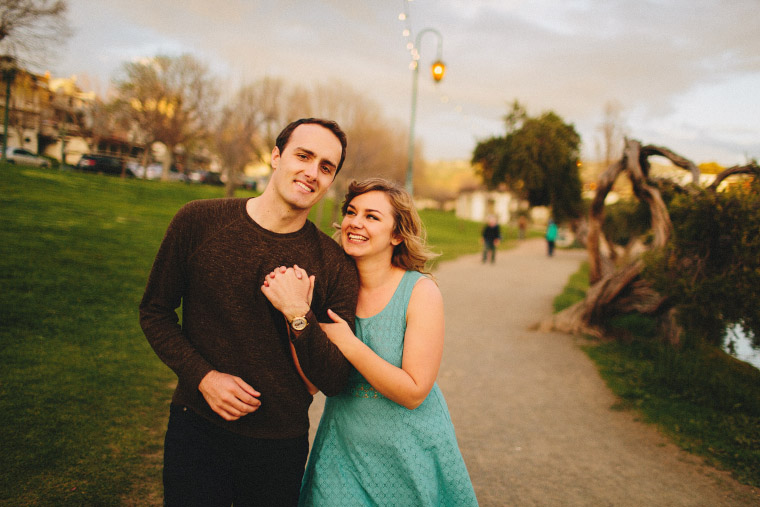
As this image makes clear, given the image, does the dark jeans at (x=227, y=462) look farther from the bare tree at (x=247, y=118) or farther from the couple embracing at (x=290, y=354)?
the bare tree at (x=247, y=118)

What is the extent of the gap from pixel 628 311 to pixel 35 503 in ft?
25.0

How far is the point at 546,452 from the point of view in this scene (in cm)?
416

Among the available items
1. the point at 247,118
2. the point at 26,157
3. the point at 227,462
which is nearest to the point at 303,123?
the point at 227,462

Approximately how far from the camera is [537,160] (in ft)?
55.8

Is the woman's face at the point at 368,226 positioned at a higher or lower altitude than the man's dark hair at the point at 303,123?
lower

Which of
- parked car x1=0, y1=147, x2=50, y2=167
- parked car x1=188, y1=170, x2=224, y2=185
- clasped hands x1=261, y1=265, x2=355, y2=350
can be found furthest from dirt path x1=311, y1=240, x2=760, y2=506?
parked car x1=188, y1=170, x2=224, y2=185

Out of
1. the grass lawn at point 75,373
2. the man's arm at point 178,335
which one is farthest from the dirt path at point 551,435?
the man's arm at point 178,335

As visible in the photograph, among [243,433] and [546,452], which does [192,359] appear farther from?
[546,452]

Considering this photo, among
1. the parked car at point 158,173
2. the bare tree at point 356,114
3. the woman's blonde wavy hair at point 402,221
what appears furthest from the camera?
the parked car at point 158,173

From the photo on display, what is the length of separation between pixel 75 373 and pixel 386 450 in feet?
12.6

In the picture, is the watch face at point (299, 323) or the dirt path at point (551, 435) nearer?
the watch face at point (299, 323)

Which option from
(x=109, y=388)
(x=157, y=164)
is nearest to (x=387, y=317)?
(x=109, y=388)

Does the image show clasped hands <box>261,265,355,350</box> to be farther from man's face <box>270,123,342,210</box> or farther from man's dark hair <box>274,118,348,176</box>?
man's dark hair <box>274,118,348,176</box>

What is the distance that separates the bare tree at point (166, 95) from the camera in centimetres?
3169
